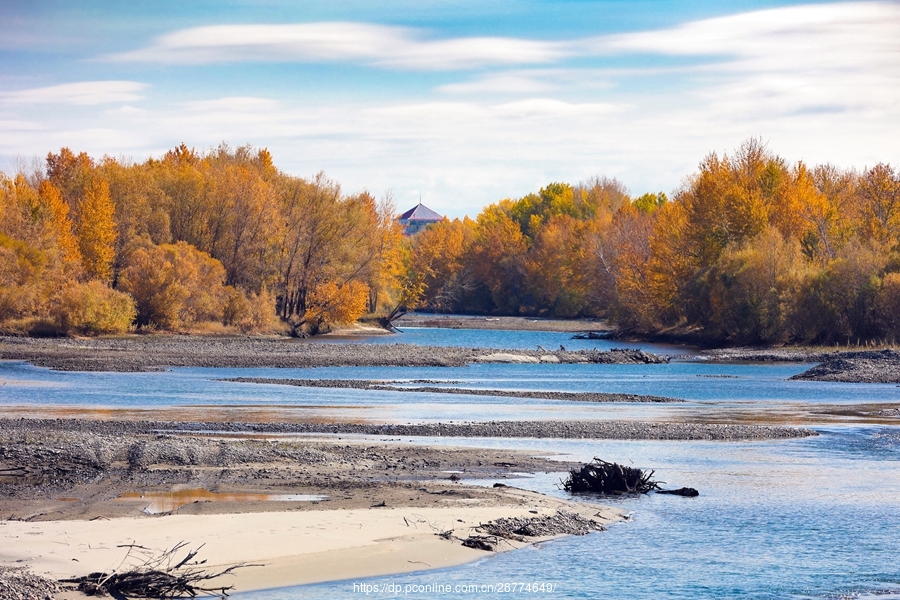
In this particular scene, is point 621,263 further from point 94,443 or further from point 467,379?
point 94,443

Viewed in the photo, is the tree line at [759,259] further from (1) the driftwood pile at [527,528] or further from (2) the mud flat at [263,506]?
(1) the driftwood pile at [527,528]

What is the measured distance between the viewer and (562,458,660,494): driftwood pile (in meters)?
19.5

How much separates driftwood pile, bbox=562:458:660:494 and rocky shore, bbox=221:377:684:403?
763 inches

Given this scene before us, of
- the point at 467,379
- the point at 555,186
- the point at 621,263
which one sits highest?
the point at 555,186

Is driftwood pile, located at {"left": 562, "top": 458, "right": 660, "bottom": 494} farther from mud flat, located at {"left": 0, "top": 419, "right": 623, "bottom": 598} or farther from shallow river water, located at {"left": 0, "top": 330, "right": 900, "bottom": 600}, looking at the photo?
mud flat, located at {"left": 0, "top": 419, "right": 623, "bottom": 598}

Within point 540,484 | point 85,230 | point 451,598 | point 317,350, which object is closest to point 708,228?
point 317,350

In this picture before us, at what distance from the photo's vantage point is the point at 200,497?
57.1ft

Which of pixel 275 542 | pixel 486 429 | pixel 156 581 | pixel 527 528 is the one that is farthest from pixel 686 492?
pixel 156 581

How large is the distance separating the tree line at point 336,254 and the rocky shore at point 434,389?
81.2 feet

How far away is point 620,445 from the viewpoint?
2689 cm

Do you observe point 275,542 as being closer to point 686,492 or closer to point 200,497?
point 200,497

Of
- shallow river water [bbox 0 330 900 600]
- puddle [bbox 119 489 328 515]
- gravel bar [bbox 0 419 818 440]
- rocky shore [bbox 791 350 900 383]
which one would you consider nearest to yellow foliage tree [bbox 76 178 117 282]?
shallow river water [bbox 0 330 900 600]

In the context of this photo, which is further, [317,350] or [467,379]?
[317,350]

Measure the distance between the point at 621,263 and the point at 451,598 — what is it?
76673 mm
